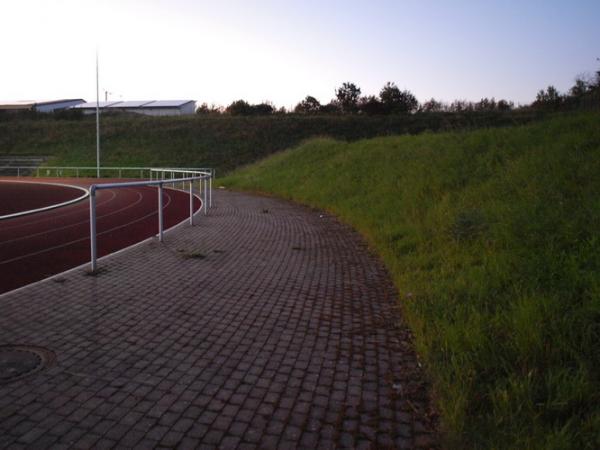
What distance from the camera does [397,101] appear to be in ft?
185

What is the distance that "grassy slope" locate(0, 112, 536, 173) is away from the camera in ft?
152

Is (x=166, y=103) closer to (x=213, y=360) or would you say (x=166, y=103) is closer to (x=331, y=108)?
(x=331, y=108)

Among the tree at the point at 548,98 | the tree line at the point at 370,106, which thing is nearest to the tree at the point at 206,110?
the tree line at the point at 370,106

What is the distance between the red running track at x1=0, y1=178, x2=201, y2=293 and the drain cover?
2353 mm

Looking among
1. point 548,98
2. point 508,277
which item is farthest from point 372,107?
point 508,277

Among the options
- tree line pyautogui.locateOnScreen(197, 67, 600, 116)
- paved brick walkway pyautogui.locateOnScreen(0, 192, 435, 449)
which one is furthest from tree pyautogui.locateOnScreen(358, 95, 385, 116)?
paved brick walkway pyautogui.locateOnScreen(0, 192, 435, 449)

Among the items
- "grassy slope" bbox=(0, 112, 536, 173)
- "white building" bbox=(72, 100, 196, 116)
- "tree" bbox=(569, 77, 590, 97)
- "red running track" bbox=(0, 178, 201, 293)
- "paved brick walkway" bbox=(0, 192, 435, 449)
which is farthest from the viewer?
"white building" bbox=(72, 100, 196, 116)

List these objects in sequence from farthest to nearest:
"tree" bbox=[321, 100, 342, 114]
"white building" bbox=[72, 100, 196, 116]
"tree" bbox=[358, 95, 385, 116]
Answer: "white building" bbox=[72, 100, 196, 116]
"tree" bbox=[321, 100, 342, 114]
"tree" bbox=[358, 95, 385, 116]

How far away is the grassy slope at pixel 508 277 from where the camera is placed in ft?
10.6

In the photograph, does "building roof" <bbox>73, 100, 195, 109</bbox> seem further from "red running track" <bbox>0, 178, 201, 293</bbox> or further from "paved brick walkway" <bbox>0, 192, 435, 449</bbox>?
"paved brick walkway" <bbox>0, 192, 435, 449</bbox>

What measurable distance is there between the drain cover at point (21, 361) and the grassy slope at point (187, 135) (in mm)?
37452

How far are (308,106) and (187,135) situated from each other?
2028 centimetres

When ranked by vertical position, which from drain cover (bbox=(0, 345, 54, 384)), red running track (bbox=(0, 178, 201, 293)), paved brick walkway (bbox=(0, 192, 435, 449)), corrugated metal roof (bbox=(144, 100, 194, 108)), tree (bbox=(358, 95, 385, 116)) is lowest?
red running track (bbox=(0, 178, 201, 293))

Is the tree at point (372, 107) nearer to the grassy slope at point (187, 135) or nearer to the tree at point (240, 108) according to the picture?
the grassy slope at point (187, 135)
